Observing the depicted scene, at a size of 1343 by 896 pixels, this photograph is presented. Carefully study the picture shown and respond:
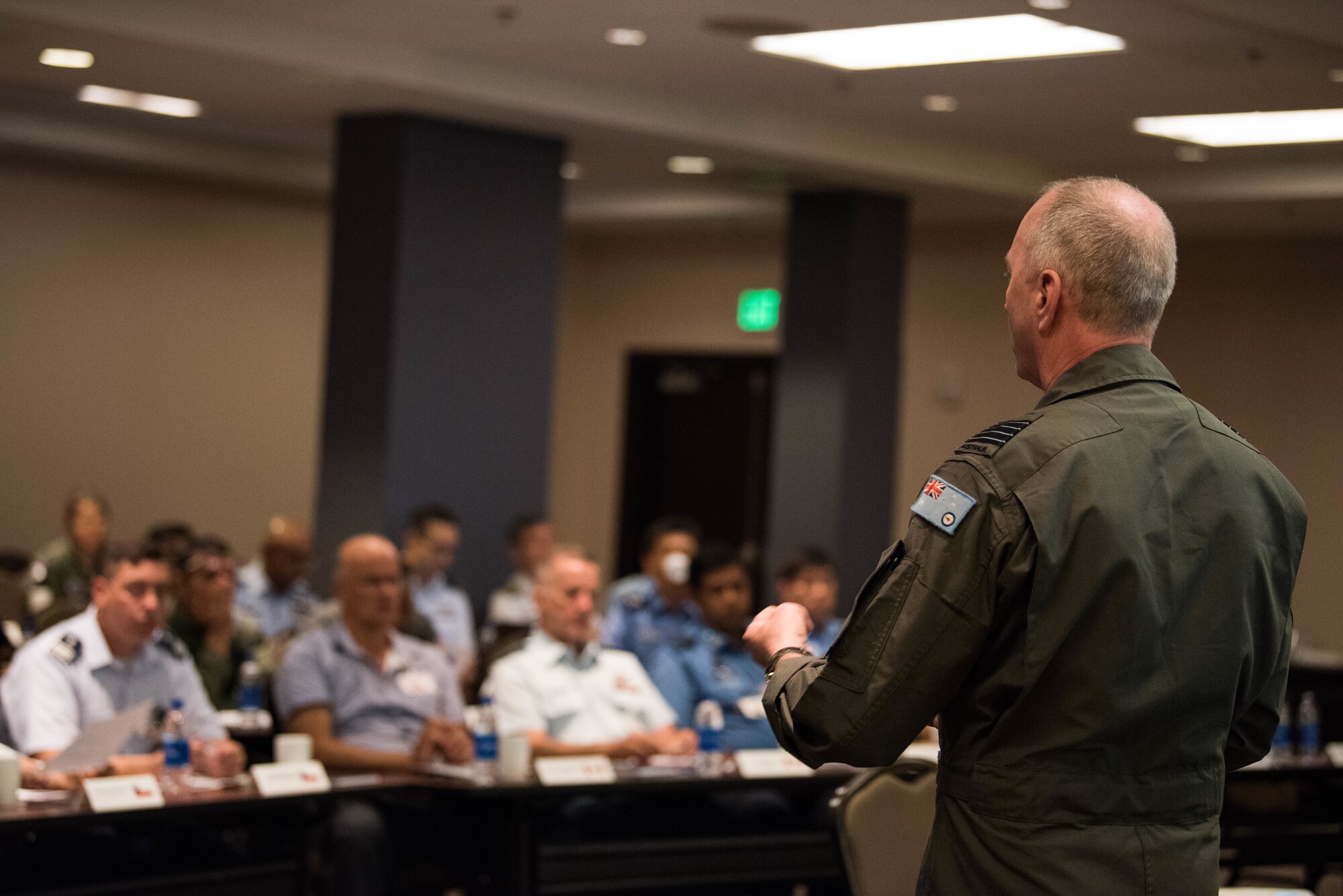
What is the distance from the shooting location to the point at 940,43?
6.27 m

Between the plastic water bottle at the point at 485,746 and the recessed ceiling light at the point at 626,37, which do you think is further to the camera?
the recessed ceiling light at the point at 626,37

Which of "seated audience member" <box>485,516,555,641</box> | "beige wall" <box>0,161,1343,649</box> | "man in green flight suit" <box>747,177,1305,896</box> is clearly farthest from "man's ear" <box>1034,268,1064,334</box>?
"beige wall" <box>0,161,1343,649</box>

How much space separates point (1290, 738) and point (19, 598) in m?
5.91

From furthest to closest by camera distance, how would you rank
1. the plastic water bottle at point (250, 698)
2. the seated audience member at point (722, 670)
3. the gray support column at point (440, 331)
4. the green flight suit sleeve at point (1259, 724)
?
the gray support column at point (440, 331), the seated audience member at point (722, 670), the plastic water bottle at point (250, 698), the green flight suit sleeve at point (1259, 724)

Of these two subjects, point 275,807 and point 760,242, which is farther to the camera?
point 760,242

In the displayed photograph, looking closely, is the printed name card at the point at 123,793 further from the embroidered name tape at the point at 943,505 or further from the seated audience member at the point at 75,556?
the seated audience member at the point at 75,556

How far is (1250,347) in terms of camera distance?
1019cm

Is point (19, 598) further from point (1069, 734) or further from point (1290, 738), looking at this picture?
point (1069, 734)

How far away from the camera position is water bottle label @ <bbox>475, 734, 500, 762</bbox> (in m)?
4.43

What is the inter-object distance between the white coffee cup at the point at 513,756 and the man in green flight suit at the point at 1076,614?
2.51 m

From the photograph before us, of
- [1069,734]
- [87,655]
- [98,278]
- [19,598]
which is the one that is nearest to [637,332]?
[98,278]

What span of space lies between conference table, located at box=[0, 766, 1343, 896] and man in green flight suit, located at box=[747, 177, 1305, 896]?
2.41 meters

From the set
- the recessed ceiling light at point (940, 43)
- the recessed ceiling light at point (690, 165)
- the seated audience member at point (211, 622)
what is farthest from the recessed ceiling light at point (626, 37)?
the seated audience member at point (211, 622)

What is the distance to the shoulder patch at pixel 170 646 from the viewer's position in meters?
4.66
